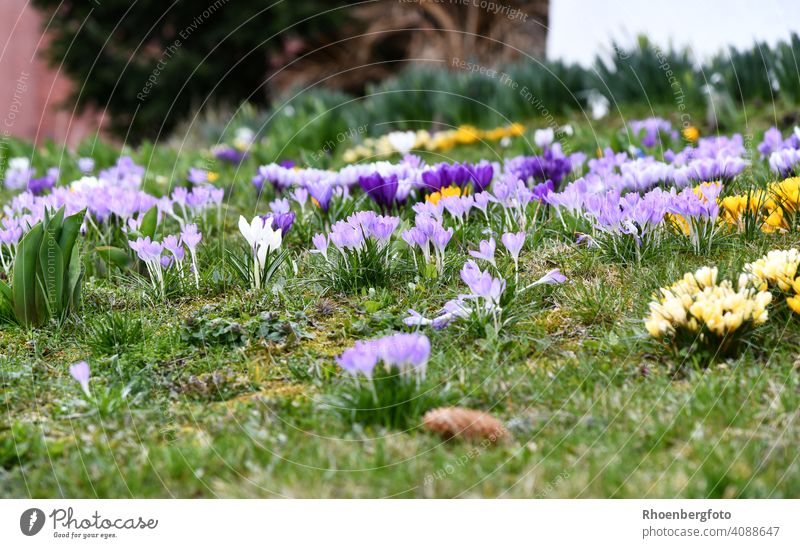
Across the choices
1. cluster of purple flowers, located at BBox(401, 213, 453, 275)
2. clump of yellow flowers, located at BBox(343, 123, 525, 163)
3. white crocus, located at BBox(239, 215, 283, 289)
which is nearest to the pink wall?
clump of yellow flowers, located at BBox(343, 123, 525, 163)

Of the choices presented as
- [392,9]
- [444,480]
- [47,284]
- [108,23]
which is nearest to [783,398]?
[444,480]

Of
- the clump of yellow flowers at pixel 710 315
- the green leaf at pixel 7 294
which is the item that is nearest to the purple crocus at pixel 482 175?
the clump of yellow flowers at pixel 710 315

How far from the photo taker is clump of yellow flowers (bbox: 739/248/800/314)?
2.63 metres

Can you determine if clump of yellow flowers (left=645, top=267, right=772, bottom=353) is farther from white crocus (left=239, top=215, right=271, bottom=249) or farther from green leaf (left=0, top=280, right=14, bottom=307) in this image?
green leaf (left=0, top=280, right=14, bottom=307)

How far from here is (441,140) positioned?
23.4 ft

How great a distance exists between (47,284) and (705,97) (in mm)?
5726

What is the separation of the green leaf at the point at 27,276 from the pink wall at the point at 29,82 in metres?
11.4

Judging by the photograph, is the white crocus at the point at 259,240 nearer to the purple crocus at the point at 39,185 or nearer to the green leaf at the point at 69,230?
the green leaf at the point at 69,230

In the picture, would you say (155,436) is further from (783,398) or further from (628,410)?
(783,398)

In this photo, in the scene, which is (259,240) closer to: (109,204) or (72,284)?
(72,284)

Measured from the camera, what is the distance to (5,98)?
1508 cm

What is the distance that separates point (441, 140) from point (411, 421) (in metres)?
5.10

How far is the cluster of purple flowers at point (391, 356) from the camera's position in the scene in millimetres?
2283

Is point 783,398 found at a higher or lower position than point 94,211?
lower
